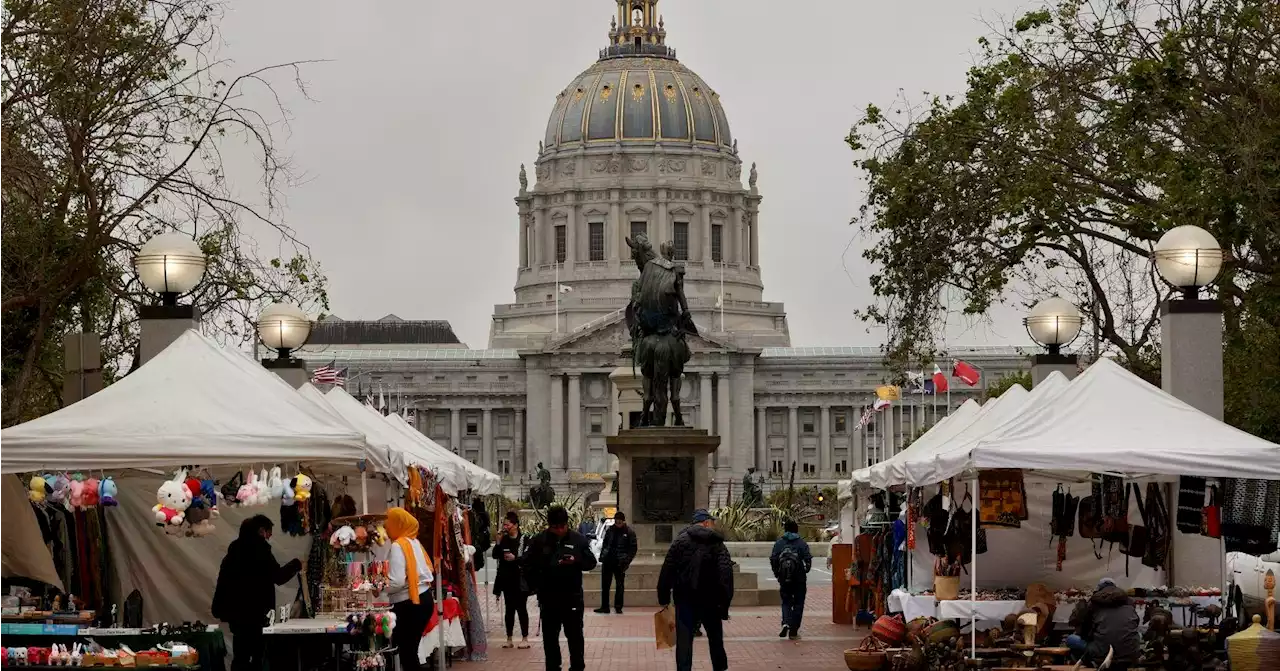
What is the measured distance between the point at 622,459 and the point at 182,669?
61.3 ft

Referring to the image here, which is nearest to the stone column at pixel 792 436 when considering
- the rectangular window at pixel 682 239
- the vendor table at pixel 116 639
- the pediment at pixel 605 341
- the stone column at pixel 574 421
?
the pediment at pixel 605 341

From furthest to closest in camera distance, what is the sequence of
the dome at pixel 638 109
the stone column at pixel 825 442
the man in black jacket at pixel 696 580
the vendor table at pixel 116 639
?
the dome at pixel 638 109 < the stone column at pixel 825 442 < the man in black jacket at pixel 696 580 < the vendor table at pixel 116 639

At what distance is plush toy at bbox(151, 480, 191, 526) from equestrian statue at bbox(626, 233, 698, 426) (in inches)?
677

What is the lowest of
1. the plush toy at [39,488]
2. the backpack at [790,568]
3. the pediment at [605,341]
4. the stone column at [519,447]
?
the backpack at [790,568]

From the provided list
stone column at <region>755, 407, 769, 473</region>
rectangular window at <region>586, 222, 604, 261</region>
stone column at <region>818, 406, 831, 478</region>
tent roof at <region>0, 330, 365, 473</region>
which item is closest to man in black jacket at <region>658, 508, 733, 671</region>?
tent roof at <region>0, 330, 365, 473</region>

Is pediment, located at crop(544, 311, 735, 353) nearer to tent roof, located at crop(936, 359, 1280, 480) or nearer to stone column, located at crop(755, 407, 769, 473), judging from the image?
stone column, located at crop(755, 407, 769, 473)

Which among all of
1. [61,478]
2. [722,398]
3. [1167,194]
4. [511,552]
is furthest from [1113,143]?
[722,398]

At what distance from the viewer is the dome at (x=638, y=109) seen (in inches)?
7224

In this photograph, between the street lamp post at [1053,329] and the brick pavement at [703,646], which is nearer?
the brick pavement at [703,646]

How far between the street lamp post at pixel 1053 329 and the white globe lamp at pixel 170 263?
41.4ft

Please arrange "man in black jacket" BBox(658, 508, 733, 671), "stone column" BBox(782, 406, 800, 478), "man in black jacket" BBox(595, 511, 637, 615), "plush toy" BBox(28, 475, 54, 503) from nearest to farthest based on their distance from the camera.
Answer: "plush toy" BBox(28, 475, 54, 503)
"man in black jacket" BBox(658, 508, 733, 671)
"man in black jacket" BBox(595, 511, 637, 615)
"stone column" BBox(782, 406, 800, 478)

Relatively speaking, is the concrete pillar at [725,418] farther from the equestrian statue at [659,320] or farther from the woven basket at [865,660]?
the woven basket at [865,660]

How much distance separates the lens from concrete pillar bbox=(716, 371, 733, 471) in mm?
166500

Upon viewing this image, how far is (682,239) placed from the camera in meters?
184
